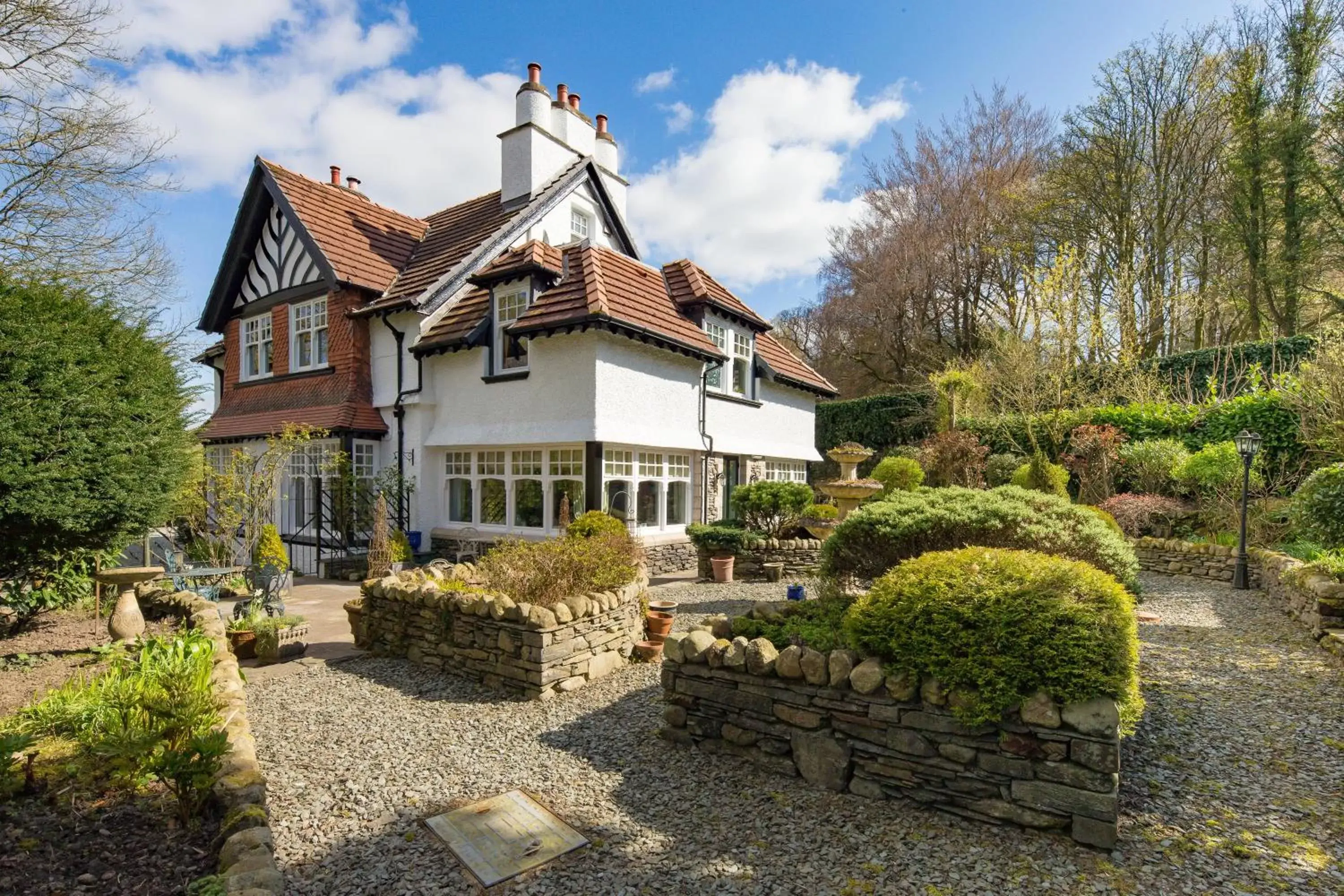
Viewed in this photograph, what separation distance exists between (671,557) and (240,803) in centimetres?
1077

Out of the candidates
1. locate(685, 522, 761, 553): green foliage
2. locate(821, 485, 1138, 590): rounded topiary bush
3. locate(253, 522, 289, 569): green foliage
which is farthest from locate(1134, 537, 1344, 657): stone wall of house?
locate(253, 522, 289, 569): green foliage

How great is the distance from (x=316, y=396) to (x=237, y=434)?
2.55 meters

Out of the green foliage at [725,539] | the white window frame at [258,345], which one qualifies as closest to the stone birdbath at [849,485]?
the green foliage at [725,539]

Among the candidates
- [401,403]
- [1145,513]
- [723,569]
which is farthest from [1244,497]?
[401,403]

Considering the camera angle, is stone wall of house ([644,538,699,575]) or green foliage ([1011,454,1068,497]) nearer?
stone wall of house ([644,538,699,575])

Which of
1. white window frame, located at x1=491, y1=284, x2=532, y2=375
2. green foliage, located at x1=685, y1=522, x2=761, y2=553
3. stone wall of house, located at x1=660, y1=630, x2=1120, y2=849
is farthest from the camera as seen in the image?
white window frame, located at x1=491, y1=284, x2=532, y2=375

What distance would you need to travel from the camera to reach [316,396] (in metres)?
15.8

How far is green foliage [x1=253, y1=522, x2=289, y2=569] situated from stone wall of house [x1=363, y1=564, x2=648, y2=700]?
17.2ft

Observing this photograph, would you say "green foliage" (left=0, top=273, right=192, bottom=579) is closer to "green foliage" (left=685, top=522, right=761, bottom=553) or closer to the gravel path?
the gravel path

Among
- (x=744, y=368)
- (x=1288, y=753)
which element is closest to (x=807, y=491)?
(x=744, y=368)

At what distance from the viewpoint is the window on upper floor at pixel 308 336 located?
52.6 ft

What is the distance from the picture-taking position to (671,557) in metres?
14.1

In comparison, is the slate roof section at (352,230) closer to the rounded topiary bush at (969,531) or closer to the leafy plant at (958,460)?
the rounded topiary bush at (969,531)

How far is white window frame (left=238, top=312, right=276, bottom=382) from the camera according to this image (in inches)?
689
